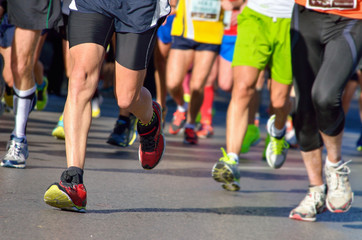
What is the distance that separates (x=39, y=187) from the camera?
5219mm

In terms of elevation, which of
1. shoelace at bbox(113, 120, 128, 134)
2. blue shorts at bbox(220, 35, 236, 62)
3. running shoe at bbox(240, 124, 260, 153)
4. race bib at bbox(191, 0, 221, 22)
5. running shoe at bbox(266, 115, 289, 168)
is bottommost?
running shoe at bbox(240, 124, 260, 153)

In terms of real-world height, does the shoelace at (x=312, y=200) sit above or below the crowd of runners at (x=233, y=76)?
below

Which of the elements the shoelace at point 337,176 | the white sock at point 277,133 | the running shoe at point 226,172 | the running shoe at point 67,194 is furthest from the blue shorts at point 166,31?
the running shoe at point 67,194

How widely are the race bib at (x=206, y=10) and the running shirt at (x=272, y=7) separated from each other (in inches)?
110

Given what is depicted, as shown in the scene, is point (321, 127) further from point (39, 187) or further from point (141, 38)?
point (39, 187)

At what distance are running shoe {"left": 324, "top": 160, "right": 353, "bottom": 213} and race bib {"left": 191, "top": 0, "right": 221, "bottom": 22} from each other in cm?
440

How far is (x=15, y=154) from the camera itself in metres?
5.86

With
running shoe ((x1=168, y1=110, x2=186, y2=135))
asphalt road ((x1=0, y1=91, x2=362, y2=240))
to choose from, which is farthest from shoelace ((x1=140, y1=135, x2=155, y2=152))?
running shoe ((x1=168, y1=110, x2=186, y2=135))

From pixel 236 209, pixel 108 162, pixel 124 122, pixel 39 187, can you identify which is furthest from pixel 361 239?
pixel 124 122

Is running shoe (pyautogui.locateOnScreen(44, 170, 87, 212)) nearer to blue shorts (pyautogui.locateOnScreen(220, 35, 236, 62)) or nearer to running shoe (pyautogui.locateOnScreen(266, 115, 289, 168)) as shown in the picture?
running shoe (pyautogui.locateOnScreen(266, 115, 289, 168))

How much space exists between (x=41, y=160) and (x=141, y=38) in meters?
2.20

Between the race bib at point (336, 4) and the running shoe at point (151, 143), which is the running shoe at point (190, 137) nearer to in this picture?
the running shoe at point (151, 143)

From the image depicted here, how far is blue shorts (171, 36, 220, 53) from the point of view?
930 cm

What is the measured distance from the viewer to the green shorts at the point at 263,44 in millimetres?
6148
